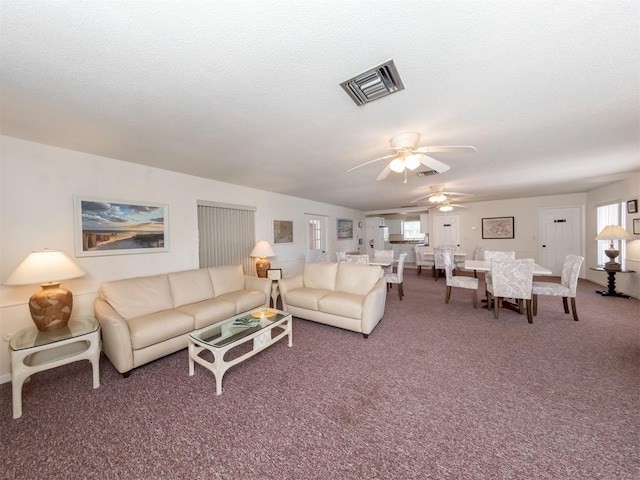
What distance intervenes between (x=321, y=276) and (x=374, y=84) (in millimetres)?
2842

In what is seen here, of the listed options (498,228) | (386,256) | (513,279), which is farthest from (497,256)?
(498,228)

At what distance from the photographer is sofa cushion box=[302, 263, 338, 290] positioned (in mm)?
3804

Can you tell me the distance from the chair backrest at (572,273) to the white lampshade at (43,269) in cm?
589

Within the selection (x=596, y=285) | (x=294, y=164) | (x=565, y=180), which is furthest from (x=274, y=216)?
(x=596, y=285)

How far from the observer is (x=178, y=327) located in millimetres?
2520

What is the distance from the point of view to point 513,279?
11.1 ft

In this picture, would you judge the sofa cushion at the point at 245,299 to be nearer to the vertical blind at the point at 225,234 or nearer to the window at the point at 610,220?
the vertical blind at the point at 225,234

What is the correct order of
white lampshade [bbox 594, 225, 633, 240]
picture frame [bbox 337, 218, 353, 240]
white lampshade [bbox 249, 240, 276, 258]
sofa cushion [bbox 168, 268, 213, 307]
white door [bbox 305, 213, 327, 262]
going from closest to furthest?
1. sofa cushion [bbox 168, 268, 213, 307]
2. white lampshade [bbox 594, 225, 633, 240]
3. white lampshade [bbox 249, 240, 276, 258]
4. white door [bbox 305, 213, 327, 262]
5. picture frame [bbox 337, 218, 353, 240]

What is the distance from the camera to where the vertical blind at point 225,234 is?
4039 mm

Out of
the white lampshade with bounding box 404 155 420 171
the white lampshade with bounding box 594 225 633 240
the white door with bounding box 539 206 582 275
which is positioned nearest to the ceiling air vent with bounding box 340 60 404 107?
the white lampshade with bounding box 404 155 420 171

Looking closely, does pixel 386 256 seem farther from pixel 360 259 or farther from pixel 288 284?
pixel 288 284

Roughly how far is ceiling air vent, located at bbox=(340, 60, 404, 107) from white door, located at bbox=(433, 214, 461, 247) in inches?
285

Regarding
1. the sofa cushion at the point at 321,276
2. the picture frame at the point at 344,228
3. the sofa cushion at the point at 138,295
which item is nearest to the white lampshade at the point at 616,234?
the sofa cushion at the point at 321,276

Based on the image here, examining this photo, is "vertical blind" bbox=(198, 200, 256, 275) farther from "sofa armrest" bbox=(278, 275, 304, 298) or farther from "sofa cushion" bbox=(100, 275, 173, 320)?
"sofa armrest" bbox=(278, 275, 304, 298)
